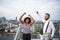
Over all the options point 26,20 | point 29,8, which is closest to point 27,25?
point 26,20

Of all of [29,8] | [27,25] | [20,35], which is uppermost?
[29,8]

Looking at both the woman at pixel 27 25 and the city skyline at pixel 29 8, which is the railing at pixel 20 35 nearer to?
the woman at pixel 27 25

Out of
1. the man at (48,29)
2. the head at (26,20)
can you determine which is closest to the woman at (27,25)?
the head at (26,20)

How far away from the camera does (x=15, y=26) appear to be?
184 centimetres

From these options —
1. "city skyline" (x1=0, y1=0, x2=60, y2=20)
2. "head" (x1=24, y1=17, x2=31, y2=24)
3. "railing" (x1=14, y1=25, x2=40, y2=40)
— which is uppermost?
"city skyline" (x1=0, y1=0, x2=60, y2=20)

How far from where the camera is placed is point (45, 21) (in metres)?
1.81

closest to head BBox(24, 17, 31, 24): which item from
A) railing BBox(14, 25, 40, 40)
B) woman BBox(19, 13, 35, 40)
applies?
woman BBox(19, 13, 35, 40)

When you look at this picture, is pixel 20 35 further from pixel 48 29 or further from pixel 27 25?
pixel 48 29

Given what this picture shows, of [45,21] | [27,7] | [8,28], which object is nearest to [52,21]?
[45,21]

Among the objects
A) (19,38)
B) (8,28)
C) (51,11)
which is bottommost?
(19,38)

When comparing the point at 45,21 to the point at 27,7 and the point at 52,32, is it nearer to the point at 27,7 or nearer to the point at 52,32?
the point at 52,32

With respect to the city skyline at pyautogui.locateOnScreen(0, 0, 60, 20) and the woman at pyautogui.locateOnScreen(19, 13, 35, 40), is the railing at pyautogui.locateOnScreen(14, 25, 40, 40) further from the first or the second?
the city skyline at pyautogui.locateOnScreen(0, 0, 60, 20)

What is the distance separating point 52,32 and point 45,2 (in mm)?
379

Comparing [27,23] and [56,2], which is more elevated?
[56,2]
